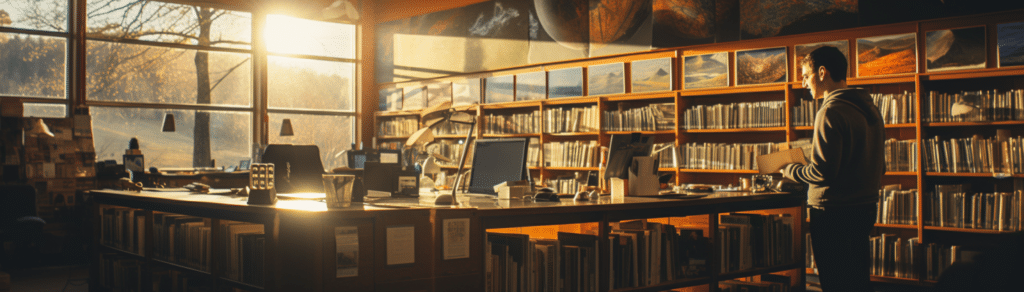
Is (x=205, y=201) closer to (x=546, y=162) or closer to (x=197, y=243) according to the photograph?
(x=197, y=243)

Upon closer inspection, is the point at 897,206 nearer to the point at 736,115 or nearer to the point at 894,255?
the point at 894,255

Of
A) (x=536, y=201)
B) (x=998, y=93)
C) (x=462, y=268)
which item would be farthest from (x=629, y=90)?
(x=462, y=268)

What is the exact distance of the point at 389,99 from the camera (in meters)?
9.49

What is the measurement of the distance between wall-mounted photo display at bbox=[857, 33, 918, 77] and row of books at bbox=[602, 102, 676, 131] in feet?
5.37

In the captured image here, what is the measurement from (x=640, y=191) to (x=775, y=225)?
903mm

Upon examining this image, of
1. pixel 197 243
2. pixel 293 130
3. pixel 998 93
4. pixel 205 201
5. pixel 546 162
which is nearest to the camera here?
pixel 205 201

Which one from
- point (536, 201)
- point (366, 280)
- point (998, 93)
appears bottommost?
point (366, 280)

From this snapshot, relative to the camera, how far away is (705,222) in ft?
11.9

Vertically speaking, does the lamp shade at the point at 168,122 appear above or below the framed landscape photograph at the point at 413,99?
below

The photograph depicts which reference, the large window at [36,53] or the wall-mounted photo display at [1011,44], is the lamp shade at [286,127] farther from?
the wall-mounted photo display at [1011,44]

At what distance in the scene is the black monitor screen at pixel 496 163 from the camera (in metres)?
3.46

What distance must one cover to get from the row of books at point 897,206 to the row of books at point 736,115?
0.98m

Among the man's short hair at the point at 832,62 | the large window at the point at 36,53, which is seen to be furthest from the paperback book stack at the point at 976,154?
the large window at the point at 36,53

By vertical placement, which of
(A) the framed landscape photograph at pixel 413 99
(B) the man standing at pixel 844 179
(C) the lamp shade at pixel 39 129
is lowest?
(B) the man standing at pixel 844 179
